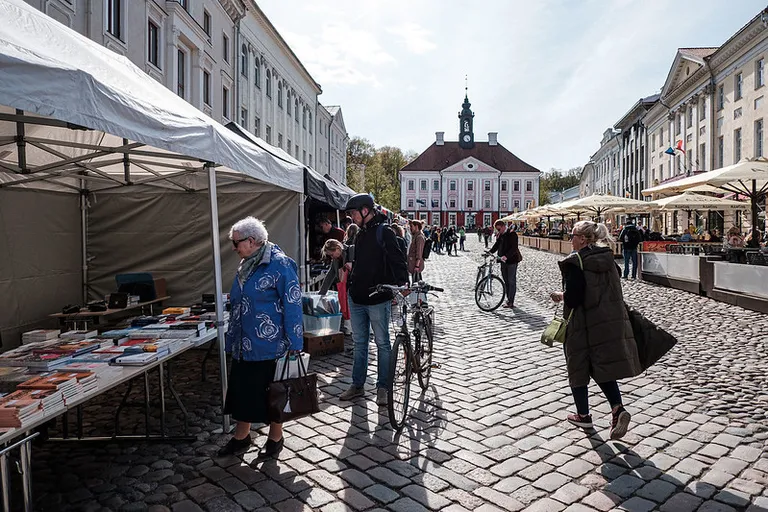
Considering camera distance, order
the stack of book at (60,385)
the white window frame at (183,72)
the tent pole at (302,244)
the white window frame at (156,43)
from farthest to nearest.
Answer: the white window frame at (183,72) < the white window frame at (156,43) < the tent pole at (302,244) < the stack of book at (60,385)

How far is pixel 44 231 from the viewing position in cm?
810

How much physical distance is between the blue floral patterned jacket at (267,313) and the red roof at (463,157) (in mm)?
92331

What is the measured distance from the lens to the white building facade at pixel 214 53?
56.3 feet

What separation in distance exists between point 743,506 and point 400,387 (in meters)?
2.54

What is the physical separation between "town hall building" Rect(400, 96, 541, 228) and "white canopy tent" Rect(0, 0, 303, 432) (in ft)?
280

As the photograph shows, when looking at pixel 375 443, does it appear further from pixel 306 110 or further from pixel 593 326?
pixel 306 110

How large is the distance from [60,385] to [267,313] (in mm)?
1347

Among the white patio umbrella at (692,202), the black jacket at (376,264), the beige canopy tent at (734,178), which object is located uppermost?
the white patio umbrella at (692,202)

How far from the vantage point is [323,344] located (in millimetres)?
7902

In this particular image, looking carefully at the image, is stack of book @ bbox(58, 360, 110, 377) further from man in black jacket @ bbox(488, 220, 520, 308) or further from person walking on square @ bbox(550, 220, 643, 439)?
man in black jacket @ bbox(488, 220, 520, 308)

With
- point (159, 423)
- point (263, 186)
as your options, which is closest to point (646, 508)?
point (159, 423)

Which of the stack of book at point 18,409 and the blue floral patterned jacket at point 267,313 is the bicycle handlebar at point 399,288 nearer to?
the blue floral patterned jacket at point 267,313

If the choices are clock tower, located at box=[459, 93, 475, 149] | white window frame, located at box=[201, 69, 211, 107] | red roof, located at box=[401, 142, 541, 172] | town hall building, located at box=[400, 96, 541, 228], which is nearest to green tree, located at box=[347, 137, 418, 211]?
town hall building, located at box=[400, 96, 541, 228]

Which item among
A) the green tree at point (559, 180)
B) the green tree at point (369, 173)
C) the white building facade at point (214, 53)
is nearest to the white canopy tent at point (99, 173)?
the white building facade at point (214, 53)
